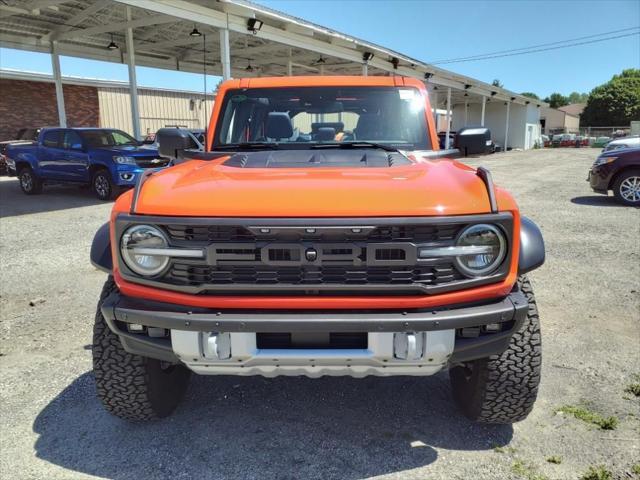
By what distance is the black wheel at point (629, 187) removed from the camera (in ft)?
33.9

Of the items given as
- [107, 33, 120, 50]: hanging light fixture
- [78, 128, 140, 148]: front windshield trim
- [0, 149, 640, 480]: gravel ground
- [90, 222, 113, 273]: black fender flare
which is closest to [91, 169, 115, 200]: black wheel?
[78, 128, 140, 148]: front windshield trim

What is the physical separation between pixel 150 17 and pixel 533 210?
1035 cm

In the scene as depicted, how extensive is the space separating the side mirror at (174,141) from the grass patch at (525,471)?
2889 millimetres

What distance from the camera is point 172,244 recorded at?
7.27ft

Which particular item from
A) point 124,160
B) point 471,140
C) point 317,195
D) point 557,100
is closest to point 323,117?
point 471,140

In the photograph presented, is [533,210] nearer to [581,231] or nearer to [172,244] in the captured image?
[581,231]

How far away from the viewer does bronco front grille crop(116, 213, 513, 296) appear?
211cm

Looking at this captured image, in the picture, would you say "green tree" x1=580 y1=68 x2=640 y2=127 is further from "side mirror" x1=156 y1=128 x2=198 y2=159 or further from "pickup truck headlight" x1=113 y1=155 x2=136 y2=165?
"side mirror" x1=156 y1=128 x2=198 y2=159

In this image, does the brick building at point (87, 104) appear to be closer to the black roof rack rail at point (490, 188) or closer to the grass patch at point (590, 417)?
the black roof rack rail at point (490, 188)

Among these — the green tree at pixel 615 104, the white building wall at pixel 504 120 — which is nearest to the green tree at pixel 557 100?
the green tree at pixel 615 104

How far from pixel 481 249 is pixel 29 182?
44.7 feet

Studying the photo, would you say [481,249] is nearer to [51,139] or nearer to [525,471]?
[525,471]

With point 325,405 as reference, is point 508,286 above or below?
above

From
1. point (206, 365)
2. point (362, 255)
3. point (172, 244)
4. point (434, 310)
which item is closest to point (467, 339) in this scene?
point (434, 310)
